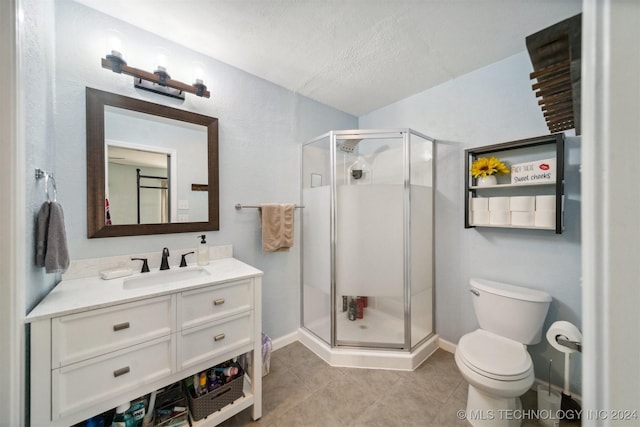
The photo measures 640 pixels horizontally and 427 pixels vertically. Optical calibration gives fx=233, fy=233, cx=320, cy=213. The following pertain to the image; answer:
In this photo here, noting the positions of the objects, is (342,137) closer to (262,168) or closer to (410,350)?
(262,168)

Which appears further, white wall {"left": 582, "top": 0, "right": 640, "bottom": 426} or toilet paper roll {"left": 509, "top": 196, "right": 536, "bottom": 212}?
toilet paper roll {"left": 509, "top": 196, "right": 536, "bottom": 212}

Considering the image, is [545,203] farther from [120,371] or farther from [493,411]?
[120,371]

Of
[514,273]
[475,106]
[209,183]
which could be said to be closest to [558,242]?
[514,273]

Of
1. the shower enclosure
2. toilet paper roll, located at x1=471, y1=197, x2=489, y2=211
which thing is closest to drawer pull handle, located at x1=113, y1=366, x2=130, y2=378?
the shower enclosure

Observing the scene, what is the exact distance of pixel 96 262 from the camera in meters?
1.32

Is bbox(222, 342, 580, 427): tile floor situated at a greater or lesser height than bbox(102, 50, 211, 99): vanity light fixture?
lesser

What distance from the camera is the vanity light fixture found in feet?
4.23

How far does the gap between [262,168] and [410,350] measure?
1940 millimetres

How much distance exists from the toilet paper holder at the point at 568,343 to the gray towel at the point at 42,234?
8.65ft

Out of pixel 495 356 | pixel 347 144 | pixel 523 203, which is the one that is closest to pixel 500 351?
pixel 495 356

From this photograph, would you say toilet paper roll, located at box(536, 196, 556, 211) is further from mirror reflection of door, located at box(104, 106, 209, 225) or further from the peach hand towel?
mirror reflection of door, located at box(104, 106, 209, 225)

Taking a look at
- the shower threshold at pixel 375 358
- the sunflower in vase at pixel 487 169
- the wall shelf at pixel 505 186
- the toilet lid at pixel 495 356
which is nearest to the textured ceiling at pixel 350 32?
the sunflower in vase at pixel 487 169

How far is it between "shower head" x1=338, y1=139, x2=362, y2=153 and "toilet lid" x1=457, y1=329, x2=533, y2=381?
5.43 ft

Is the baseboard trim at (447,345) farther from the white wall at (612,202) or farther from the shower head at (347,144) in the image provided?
the white wall at (612,202)
